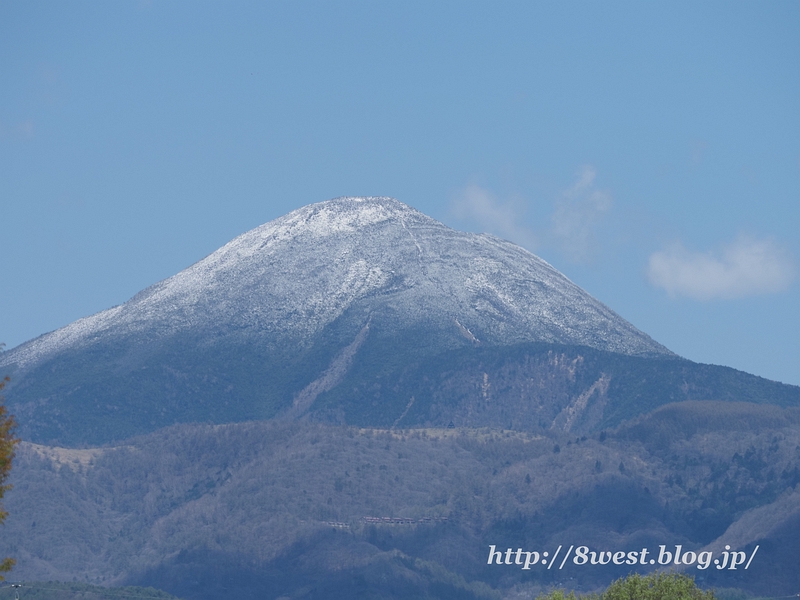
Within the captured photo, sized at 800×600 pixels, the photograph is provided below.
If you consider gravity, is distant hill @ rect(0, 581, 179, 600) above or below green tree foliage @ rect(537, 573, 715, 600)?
below

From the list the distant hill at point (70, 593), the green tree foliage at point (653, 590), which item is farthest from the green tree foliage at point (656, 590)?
Answer: the distant hill at point (70, 593)

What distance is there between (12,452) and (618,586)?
34.3 metres

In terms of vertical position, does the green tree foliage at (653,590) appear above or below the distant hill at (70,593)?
above

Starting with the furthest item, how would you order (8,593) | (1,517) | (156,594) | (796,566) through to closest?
(796,566)
(156,594)
(8,593)
(1,517)

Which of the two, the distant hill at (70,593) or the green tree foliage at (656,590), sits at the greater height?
the green tree foliage at (656,590)

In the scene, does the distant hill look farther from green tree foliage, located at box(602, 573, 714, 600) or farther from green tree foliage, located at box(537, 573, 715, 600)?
green tree foliage, located at box(602, 573, 714, 600)

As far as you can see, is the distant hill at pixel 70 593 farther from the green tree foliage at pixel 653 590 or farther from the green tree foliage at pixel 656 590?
the green tree foliage at pixel 656 590

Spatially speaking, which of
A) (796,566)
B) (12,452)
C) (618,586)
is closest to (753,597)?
(796,566)

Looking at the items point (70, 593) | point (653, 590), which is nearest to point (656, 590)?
point (653, 590)

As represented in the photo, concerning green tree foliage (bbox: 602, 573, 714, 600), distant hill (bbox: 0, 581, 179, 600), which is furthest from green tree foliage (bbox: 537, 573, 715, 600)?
distant hill (bbox: 0, 581, 179, 600)

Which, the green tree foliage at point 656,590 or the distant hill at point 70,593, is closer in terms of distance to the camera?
the green tree foliage at point 656,590

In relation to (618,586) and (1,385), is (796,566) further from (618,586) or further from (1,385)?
(1,385)

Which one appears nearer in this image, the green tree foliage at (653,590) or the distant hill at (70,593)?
the green tree foliage at (653,590)

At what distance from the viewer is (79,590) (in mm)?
179875
